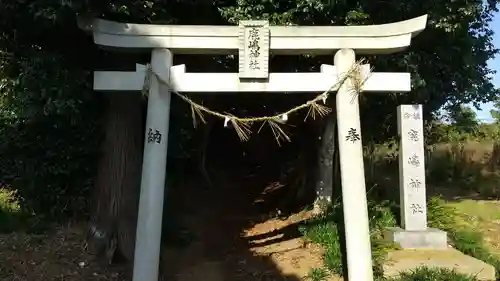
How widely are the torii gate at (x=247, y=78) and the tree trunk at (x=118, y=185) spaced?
1.45 metres

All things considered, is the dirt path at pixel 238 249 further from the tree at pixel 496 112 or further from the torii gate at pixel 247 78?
the tree at pixel 496 112

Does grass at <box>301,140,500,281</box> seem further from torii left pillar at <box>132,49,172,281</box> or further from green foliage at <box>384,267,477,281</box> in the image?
torii left pillar at <box>132,49,172,281</box>

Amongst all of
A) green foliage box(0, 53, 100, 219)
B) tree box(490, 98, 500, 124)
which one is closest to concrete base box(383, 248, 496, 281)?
green foliage box(0, 53, 100, 219)

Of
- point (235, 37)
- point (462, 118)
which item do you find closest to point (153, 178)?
point (235, 37)

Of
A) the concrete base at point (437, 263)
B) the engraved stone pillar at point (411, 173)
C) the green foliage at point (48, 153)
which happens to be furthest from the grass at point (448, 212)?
the green foliage at point (48, 153)

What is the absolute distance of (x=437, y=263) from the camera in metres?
7.54

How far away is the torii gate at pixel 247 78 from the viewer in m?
6.29

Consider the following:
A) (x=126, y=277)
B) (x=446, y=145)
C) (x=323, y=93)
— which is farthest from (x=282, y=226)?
(x=446, y=145)

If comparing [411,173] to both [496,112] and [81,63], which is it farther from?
[496,112]

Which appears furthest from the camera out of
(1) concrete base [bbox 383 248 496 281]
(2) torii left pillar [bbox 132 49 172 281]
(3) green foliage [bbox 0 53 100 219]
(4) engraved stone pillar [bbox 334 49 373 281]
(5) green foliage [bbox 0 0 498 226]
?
(3) green foliage [bbox 0 53 100 219]

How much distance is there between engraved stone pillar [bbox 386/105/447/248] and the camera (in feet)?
28.1

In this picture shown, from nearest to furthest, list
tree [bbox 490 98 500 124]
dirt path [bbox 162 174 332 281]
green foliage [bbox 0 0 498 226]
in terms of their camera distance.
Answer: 1. green foliage [bbox 0 0 498 226]
2. dirt path [bbox 162 174 332 281]
3. tree [bbox 490 98 500 124]

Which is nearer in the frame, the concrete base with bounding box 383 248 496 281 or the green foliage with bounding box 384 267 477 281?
the green foliage with bounding box 384 267 477 281

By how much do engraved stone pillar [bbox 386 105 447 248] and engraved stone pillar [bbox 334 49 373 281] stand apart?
7.36ft
